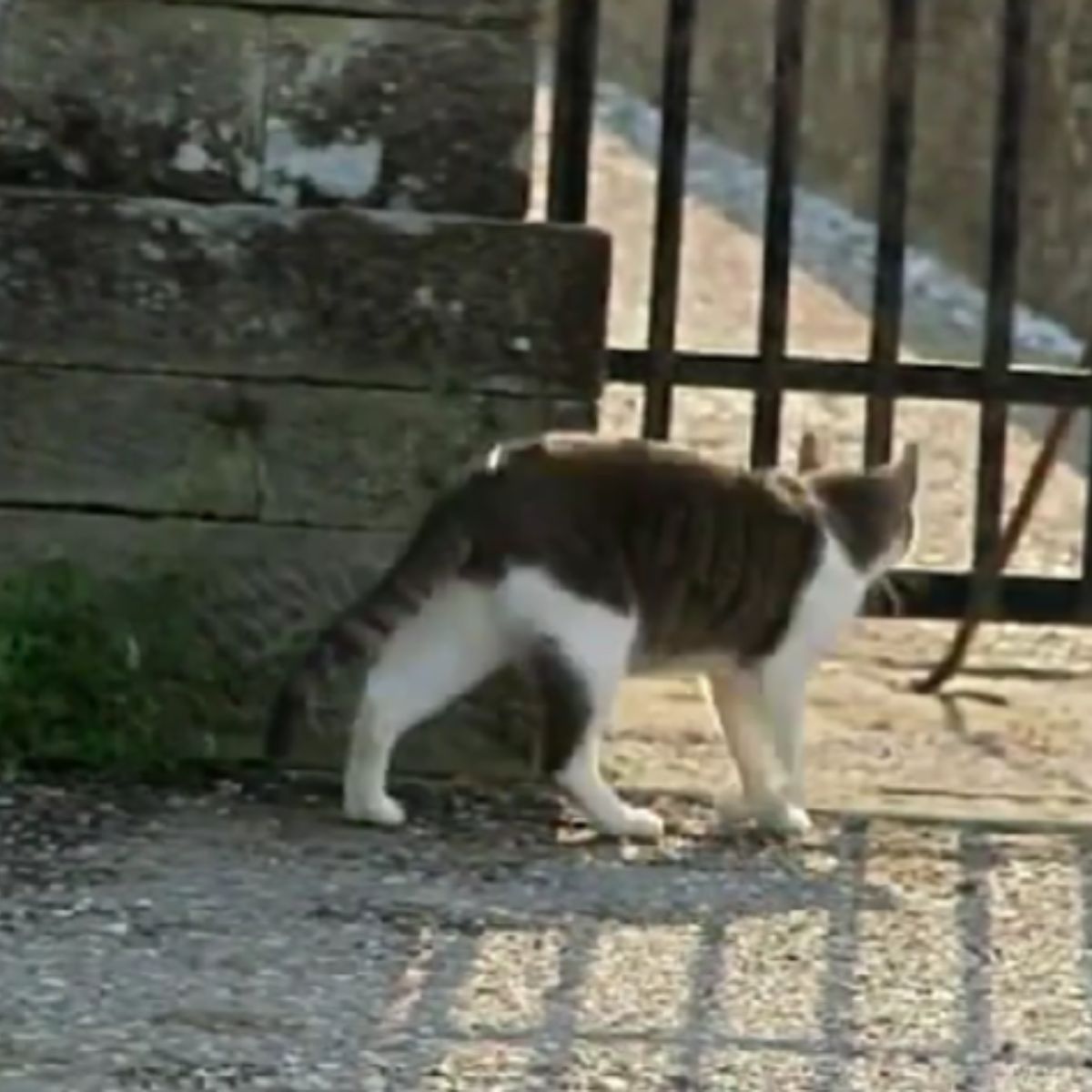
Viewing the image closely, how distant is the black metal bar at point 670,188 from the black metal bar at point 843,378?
38mm

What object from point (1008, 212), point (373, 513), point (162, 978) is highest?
point (1008, 212)

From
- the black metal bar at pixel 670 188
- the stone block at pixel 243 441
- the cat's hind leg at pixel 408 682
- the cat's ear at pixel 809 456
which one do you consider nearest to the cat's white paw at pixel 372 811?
the cat's hind leg at pixel 408 682

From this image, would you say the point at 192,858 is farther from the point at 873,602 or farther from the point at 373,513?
the point at 873,602

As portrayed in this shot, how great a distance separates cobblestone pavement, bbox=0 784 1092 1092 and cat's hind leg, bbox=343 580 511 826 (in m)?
0.09

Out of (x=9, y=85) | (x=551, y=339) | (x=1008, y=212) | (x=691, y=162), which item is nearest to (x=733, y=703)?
(x=551, y=339)

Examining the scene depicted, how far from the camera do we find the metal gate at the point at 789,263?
625cm

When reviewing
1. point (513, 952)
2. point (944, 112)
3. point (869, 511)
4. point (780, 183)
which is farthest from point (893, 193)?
point (944, 112)

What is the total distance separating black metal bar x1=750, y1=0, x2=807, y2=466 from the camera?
630cm

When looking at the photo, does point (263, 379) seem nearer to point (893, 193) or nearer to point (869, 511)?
point (869, 511)

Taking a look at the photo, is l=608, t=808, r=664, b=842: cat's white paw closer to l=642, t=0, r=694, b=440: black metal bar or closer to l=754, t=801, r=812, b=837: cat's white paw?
l=754, t=801, r=812, b=837: cat's white paw

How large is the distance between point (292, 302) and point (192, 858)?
944mm

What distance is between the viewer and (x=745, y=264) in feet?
48.1

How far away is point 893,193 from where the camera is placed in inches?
249

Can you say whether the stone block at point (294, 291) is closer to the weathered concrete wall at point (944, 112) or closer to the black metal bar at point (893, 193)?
the black metal bar at point (893, 193)
